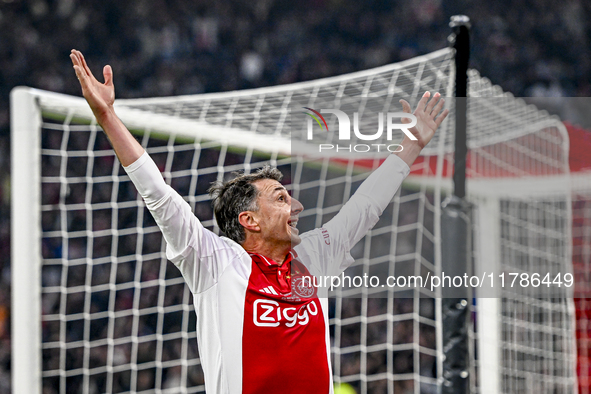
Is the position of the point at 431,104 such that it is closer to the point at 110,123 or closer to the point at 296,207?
the point at 296,207

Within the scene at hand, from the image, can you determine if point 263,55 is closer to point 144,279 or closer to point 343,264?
point 144,279

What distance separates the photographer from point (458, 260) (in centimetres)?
185

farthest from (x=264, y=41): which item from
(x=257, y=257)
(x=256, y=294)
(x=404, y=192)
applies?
(x=256, y=294)

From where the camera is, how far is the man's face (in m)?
1.98

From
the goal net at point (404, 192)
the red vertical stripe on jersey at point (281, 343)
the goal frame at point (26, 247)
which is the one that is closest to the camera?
the red vertical stripe on jersey at point (281, 343)

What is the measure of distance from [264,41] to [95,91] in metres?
7.72

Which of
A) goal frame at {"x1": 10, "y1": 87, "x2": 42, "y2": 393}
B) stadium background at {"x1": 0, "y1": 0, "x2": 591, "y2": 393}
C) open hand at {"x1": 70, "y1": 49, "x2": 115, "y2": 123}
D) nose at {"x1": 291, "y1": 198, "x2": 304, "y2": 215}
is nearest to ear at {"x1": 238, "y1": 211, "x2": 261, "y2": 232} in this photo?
nose at {"x1": 291, "y1": 198, "x2": 304, "y2": 215}

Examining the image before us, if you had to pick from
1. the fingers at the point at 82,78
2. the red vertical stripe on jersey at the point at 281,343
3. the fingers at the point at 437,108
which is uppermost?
the fingers at the point at 437,108

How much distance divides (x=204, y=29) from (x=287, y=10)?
1349mm

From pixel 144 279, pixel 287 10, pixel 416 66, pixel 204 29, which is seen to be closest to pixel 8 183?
pixel 144 279

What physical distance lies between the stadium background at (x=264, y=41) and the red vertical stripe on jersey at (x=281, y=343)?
6.71 m

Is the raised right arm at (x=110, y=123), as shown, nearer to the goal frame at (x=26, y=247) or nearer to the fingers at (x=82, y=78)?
the fingers at (x=82, y=78)

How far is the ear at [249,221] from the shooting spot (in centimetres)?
200
